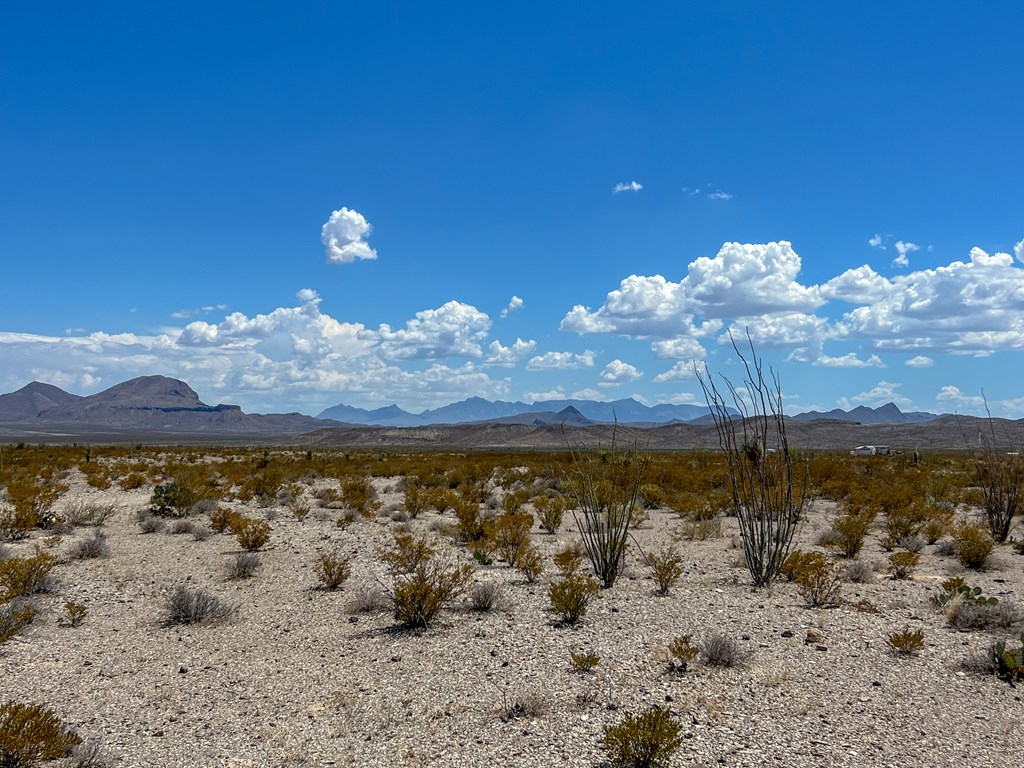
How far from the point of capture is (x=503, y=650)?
7613 millimetres

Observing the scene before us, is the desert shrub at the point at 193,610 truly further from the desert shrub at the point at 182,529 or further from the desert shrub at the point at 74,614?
the desert shrub at the point at 182,529

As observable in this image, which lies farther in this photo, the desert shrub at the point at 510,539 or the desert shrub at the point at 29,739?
the desert shrub at the point at 510,539

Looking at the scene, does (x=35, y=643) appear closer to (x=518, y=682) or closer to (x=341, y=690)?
(x=341, y=690)

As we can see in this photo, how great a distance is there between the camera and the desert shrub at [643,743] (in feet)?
16.0

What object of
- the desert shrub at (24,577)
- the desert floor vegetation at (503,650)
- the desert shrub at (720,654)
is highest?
the desert shrub at (24,577)

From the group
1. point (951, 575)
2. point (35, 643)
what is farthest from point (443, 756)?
point (951, 575)

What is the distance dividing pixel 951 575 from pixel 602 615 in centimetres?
650

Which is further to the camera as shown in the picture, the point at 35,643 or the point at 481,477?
the point at 481,477

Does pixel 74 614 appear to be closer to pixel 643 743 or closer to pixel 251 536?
pixel 251 536

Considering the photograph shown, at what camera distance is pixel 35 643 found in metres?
7.85

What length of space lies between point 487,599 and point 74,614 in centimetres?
506

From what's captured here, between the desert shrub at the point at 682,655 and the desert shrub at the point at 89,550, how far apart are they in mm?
10554

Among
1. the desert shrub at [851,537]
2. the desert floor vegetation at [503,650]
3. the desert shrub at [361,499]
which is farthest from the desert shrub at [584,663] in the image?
the desert shrub at [361,499]

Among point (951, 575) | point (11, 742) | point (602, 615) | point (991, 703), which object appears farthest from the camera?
point (951, 575)
